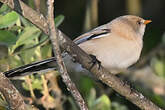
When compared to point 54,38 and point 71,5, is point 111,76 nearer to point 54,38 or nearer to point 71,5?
point 54,38

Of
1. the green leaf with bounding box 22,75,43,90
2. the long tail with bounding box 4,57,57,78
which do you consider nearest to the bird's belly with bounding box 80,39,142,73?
the long tail with bounding box 4,57,57,78

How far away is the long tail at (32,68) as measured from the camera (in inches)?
165

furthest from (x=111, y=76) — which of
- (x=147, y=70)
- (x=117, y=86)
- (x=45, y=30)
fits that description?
(x=147, y=70)

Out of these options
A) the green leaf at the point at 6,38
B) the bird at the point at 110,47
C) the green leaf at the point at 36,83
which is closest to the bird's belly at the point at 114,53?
the bird at the point at 110,47

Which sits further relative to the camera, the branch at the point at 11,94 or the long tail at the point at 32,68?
the long tail at the point at 32,68

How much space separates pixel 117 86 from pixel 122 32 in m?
1.18

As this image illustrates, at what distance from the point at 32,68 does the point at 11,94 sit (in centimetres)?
126

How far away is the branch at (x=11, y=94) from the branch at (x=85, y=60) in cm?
49

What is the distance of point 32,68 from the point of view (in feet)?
14.5

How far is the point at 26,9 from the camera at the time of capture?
3207mm

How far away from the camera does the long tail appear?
4.20 meters

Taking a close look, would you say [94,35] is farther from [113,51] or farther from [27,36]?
[27,36]

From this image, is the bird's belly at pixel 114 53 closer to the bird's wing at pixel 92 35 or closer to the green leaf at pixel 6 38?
the bird's wing at pixel 92 35

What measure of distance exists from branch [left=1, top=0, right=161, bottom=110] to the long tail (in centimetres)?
75
